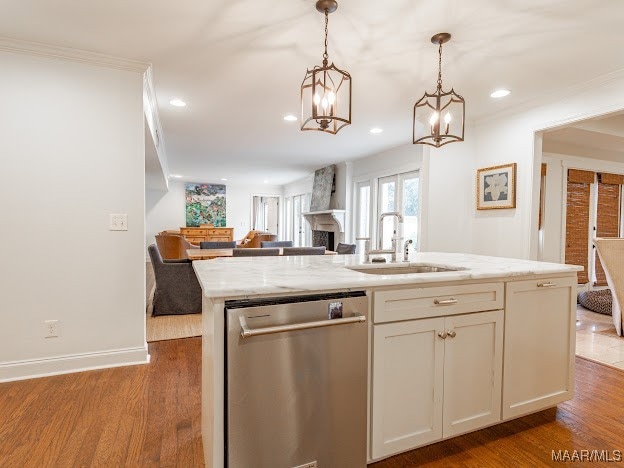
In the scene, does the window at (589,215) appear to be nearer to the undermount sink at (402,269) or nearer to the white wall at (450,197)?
the white wall at (450,197)

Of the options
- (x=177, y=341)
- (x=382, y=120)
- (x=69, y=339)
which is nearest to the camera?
(x=69, y=339)

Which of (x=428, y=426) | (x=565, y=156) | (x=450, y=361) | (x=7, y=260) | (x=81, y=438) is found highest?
(x=565, y=156)

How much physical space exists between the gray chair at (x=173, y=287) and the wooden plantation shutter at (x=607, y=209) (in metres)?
6.20

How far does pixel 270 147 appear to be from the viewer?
232 inches

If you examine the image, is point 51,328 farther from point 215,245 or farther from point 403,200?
point 403,200

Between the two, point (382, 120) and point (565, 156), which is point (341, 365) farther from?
point (565, 156)

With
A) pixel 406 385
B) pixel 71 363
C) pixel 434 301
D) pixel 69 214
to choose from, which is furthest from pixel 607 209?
pixel 71 363

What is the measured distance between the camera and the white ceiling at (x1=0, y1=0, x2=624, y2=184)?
2047mm

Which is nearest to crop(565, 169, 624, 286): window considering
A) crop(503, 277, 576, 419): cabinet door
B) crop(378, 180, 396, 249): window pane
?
crop(378, 180, 396, 249): window pane

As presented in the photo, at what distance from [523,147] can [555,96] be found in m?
0.53

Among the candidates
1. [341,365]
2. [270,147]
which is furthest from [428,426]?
[270,147]

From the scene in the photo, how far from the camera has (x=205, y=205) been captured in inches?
436

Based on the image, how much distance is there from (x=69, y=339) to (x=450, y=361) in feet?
8.60

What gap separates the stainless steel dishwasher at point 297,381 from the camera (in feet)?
4.05
